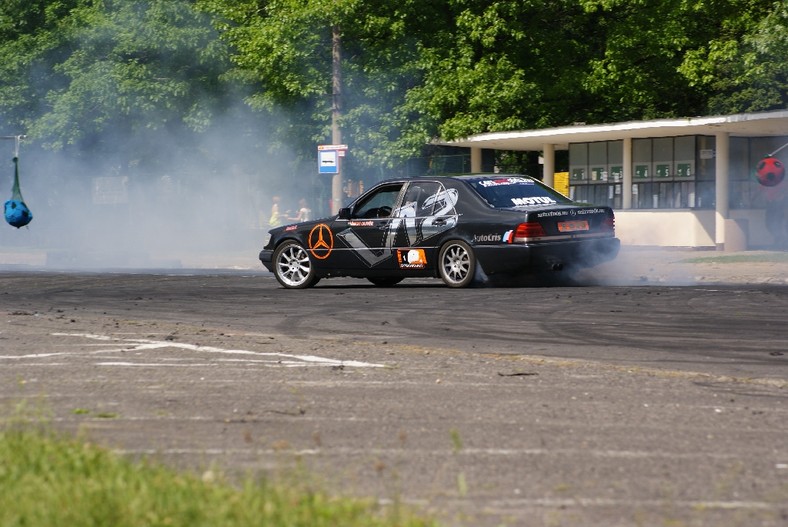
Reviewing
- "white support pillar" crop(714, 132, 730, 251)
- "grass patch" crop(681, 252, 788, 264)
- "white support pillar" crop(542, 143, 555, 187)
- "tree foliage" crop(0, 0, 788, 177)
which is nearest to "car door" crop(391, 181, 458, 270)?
"grass patch" crop(681, 252, 788, 264)

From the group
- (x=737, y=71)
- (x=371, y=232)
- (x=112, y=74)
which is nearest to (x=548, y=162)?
(x=737, y=71)

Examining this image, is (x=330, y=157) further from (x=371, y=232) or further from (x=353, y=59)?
(x=371, y=232)

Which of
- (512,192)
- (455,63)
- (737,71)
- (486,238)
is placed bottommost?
(486,238)

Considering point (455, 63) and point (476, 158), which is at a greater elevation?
point (455, 63)

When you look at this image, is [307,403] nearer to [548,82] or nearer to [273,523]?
[273,523]

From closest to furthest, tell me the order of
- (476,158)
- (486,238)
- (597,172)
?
(486,238) → (597,172) → (476,158)

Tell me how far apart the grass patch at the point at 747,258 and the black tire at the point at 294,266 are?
8217 millimetres

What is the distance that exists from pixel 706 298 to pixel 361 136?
64.9ft

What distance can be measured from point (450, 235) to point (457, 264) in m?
0.40

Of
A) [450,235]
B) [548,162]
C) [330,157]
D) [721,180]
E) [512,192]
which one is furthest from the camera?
[548,162]

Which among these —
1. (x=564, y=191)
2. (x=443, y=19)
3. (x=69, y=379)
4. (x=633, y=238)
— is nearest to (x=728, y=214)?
(x=633, y=238)

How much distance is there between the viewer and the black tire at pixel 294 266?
61.5 ft

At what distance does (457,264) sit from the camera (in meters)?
17.4

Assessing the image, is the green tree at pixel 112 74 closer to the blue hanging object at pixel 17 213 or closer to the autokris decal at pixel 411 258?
the blue hanging object at pixel 17 213
